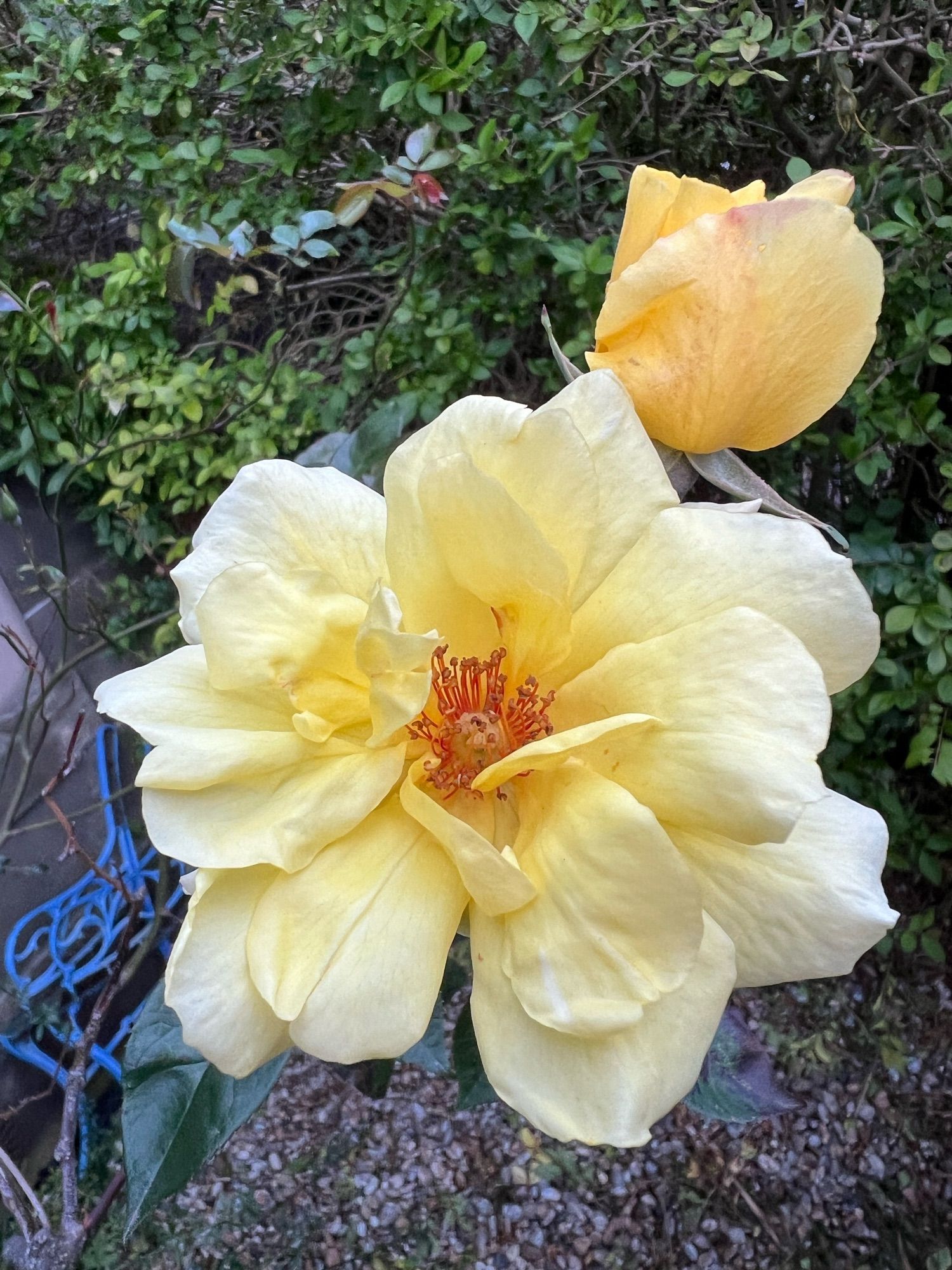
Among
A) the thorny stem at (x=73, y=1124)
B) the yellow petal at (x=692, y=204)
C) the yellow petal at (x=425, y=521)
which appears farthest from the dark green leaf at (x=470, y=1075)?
the yellow petal at (x=692, y=204)

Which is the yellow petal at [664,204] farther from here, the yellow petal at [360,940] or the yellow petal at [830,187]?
the yellow petal at [360,940]

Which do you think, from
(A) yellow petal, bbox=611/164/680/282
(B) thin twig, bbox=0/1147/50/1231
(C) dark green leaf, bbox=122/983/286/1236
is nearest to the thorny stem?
(B) thin twig, bbox=0/1147/50/1231

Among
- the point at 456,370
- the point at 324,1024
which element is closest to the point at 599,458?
the point at 324,1024

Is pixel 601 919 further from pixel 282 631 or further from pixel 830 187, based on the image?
pixel 830 187

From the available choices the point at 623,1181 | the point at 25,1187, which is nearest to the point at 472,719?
the point at 25,1187

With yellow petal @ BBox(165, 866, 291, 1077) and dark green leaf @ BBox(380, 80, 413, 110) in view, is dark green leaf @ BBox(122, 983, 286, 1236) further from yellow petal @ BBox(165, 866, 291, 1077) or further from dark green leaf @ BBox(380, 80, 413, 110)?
dark green leaf @ BBox(380, 80, 413, 110)

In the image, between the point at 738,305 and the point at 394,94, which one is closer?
the point at 738,305

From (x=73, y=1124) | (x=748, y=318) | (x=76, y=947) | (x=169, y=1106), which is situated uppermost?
(x=748, y=318)
